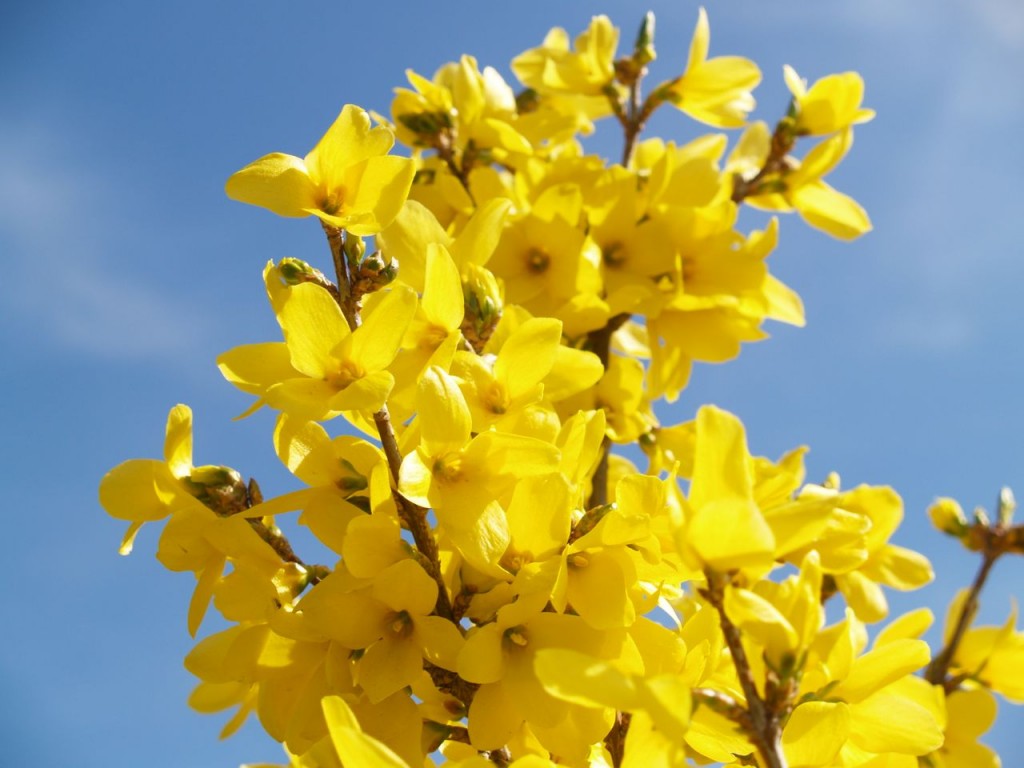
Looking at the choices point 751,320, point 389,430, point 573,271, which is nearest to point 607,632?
point 389,430

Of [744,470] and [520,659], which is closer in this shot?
[744,470]

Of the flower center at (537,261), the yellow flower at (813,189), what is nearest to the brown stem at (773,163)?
the yellow flower at (813,189)

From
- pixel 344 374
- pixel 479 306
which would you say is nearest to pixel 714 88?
pixel 479 306

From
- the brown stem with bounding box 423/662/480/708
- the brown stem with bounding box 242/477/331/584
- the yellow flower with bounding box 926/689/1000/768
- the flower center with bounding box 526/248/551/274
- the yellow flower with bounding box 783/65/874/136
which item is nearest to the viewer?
the brown stem with bounding box 423/662/480/708

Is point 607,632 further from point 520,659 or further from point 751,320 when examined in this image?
point 751,320

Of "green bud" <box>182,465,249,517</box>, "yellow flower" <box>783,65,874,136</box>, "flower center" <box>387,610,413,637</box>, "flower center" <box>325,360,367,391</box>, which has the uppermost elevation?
"yellow flower" <box>783,65,874,136</box>

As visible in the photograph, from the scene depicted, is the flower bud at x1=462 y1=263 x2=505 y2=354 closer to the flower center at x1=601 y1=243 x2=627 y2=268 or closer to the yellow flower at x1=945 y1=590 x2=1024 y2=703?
the flower center at x1=601 y1=243 x2=627 y2=268

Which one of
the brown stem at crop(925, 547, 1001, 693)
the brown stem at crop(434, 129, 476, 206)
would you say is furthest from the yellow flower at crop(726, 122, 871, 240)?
the brown stem at crop(925, 547, 1001, 693)
